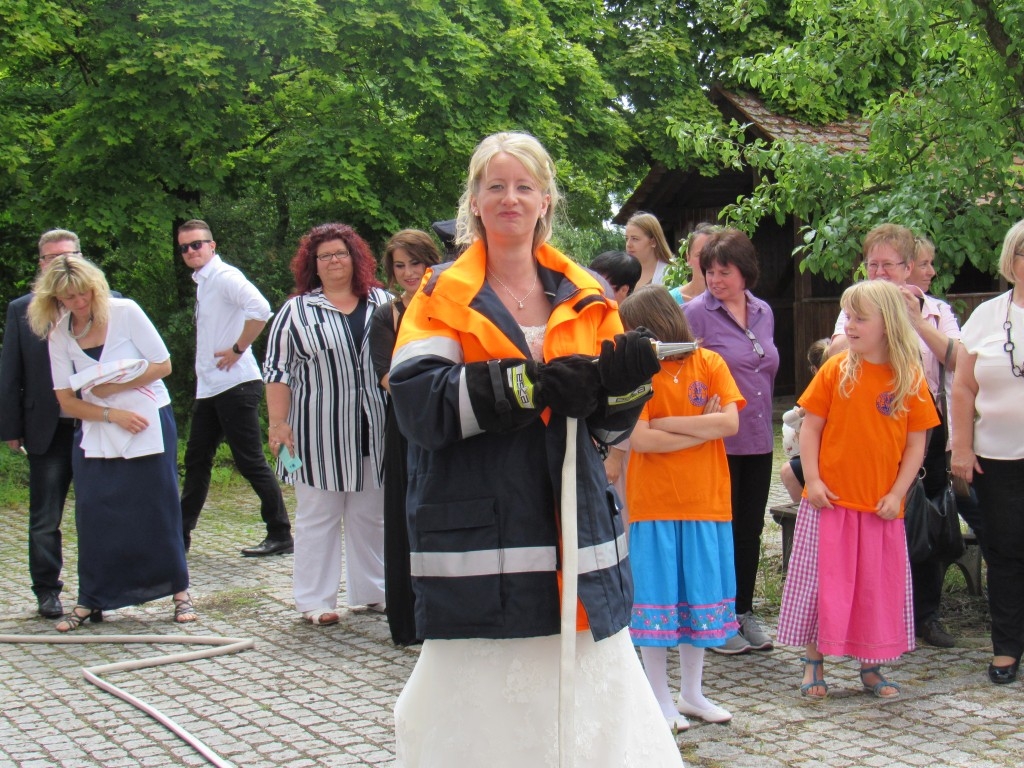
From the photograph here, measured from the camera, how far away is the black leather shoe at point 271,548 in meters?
8.52

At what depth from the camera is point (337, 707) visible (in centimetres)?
500

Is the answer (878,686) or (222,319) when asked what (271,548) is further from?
Result: (878,686)

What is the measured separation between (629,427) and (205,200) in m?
12.8

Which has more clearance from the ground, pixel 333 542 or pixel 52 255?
pixel 52 255

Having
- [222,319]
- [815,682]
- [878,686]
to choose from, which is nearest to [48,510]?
[222,319]

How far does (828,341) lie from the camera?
19.4 feet

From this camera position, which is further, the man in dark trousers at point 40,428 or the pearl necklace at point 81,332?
the man in dark trousers at point 40,428

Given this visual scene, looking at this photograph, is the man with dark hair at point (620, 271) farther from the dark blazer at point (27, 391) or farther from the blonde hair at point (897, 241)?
the dark blazer at point (27, 391)

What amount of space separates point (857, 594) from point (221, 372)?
4777 mm

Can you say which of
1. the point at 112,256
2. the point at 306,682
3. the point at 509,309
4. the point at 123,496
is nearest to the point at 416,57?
the point at 112,256

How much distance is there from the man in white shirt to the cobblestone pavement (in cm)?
184

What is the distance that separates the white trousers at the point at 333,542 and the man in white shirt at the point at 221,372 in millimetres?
1790

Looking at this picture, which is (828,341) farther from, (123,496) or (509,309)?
(123,496)

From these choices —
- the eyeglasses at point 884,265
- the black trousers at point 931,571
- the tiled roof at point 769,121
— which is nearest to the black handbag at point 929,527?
the black trousers at point 931,571
